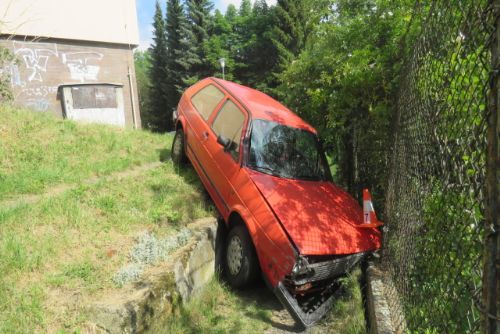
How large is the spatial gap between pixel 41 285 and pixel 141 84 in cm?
4642

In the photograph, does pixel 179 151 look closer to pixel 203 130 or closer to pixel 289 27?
pixel 203 130

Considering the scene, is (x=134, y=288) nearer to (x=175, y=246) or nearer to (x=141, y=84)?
(x=175, y=246)

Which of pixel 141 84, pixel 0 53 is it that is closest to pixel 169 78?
pixel 141 84

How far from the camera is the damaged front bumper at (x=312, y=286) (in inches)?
152

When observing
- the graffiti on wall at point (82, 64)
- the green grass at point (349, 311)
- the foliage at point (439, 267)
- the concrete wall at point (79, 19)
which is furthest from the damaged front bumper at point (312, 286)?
the graffiti on wall at point (82, 64)

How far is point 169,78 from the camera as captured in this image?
34.2 m

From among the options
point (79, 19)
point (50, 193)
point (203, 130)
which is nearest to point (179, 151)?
point (203, 130)

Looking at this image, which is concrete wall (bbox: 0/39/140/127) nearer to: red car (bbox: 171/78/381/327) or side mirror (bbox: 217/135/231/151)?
red car (bbox: 171/78/381/327)

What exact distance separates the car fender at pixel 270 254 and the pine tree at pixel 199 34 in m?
29.7

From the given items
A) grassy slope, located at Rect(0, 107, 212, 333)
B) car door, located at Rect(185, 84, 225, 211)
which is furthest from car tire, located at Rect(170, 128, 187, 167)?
car door, located at Rect(185, 84, 225, 211)

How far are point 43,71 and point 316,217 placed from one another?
17613mm

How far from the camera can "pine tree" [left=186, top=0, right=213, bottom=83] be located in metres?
32.9

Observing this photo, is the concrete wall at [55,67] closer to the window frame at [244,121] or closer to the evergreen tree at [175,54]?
the evergreen tree at [175,54]

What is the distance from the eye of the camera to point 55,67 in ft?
58.4
